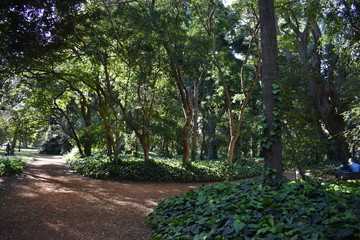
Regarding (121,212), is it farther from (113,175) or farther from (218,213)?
(113,175)

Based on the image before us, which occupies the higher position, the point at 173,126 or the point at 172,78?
the point at 172,78

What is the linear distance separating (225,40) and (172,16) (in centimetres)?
1043

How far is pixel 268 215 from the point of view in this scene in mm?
3645

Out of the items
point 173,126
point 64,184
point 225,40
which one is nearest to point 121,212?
point 64,184

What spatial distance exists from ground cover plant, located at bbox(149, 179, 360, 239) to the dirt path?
3.13ft

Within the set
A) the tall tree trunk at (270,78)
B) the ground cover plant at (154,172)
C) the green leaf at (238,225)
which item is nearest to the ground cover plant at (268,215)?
the green leaf at (238,225)

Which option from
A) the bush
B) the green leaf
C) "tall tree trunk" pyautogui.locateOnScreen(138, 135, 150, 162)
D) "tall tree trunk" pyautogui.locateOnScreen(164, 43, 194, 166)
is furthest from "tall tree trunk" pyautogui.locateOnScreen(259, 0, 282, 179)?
the bush

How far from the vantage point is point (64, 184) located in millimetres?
9906

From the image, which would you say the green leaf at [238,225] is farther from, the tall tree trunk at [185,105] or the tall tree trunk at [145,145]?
the tall tree trunk at [145,145]

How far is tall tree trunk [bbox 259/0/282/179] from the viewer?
5434mm

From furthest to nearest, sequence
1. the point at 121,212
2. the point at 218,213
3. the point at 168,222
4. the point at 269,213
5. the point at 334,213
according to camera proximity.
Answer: the point at 121,212
the point at 168,222
the point at 218,213
the point at 269,213
the point at 334,213

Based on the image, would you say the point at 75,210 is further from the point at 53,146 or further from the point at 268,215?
the point at 53,146

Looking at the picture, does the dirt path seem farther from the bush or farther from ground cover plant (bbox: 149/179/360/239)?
the bush

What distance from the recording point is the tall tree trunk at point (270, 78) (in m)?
5.43
